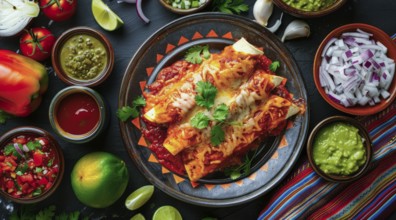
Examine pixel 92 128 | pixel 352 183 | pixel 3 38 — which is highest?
pixel 3 38

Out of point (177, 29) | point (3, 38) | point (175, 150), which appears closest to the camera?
point (175, 150)

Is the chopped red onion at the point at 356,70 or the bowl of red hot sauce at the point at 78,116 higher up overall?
the chopped red onion at the point at 356,70

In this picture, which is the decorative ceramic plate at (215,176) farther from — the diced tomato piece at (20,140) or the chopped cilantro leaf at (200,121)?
the diced tomato piece at (20,140)

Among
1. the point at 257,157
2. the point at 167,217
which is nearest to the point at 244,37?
the point at 257,157

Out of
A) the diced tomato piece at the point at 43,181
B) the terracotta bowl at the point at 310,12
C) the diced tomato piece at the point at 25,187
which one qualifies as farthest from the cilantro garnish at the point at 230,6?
the diced tomato piece at the point at 25,187

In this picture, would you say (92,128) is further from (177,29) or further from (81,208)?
(177,29)

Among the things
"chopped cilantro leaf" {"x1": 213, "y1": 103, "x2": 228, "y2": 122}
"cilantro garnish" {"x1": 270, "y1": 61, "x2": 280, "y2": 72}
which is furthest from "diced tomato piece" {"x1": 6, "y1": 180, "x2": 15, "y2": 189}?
"cilantro garnish" {"x1": 270, "y1": 61, "x2": 280, "y2": 72}
